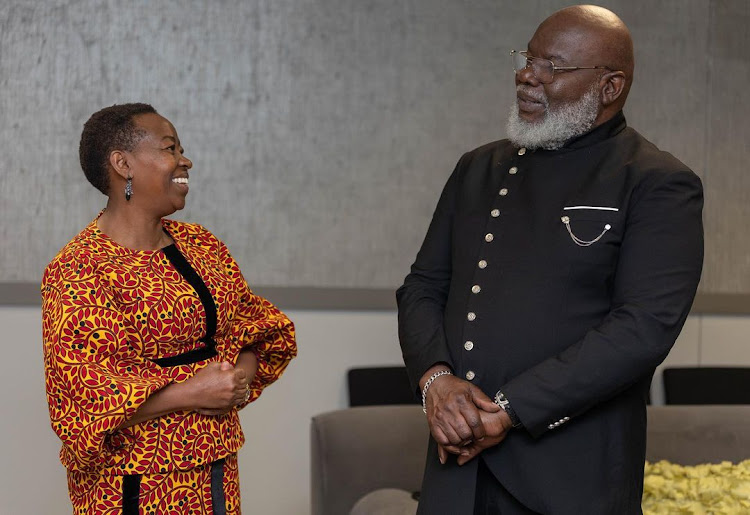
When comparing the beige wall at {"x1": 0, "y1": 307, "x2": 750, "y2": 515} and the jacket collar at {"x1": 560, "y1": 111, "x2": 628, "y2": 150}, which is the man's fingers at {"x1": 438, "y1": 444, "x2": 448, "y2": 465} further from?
the beige wall at {"x1": 0, "y1": 307, "x2": 750, "y2": 515}

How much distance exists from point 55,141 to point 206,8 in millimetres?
807

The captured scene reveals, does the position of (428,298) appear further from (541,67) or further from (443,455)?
(541,67)

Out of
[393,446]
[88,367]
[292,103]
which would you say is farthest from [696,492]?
[292,103]

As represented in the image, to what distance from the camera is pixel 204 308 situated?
7.32 ft

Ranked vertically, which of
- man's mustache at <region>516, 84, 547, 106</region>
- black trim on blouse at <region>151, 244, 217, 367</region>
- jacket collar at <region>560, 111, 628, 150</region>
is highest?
man's mustache at <region>516, 84, 547, 106</region>

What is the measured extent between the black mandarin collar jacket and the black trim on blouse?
18.5 inches

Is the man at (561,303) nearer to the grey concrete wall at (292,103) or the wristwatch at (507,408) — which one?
the wristwatch at (507,408)

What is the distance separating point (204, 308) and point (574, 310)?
2.79 ft

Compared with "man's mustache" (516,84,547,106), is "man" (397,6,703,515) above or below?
below

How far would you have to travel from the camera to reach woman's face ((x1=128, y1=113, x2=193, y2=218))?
2.28m

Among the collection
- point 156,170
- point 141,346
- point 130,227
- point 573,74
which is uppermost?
point 573,74

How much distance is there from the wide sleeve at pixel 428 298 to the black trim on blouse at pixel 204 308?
0.45 m

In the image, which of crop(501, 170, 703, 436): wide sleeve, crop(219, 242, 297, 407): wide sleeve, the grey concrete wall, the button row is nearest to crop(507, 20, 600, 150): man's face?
the button row

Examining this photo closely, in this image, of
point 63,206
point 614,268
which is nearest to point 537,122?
point 614,268
